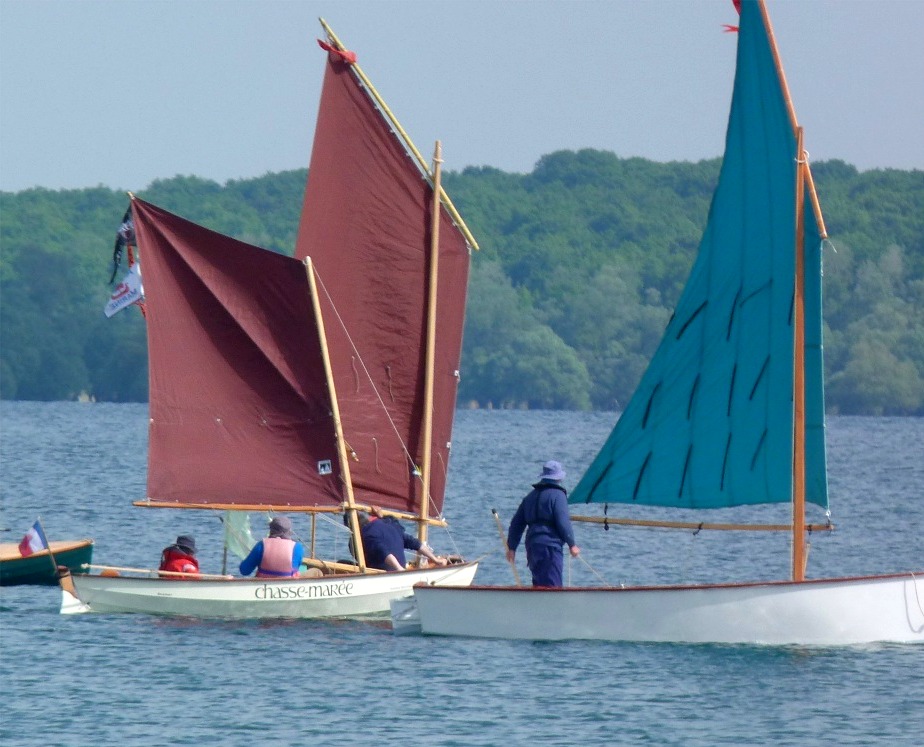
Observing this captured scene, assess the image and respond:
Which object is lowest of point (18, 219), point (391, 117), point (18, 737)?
point (18, 737)

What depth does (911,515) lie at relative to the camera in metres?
47.9

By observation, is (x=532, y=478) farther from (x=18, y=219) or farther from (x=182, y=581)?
(x=18, y=219)

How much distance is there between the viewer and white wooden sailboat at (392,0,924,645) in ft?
70.7

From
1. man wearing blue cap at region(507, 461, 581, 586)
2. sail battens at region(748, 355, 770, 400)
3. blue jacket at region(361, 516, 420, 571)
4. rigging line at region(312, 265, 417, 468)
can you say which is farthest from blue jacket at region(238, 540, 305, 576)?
sail battens at region(748, 355, 770, 400)

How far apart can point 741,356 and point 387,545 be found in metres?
5.28

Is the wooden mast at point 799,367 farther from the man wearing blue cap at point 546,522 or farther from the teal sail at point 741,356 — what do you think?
the man wearing blue cap at point 546,522

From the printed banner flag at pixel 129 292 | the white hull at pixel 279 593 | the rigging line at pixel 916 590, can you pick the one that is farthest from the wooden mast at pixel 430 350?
the rigging line at pixel 916 590

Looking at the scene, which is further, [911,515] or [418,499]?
[911,515]

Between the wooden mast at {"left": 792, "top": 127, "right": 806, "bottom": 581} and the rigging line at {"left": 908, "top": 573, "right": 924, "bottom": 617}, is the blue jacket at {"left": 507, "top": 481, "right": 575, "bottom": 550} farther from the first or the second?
the rigging line at {"left": 908, "top": 573, "right": 924, "bottom": 617}

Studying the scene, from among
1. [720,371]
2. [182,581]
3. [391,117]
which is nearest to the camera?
[720,371]

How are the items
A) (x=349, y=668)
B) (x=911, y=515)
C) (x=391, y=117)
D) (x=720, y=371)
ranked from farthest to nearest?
(x=911, y=515) → (x=391, y=117) → (x=720, y=371) → (x=349, y=668)

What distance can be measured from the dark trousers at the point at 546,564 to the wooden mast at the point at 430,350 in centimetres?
419

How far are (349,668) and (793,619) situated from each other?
4768 mm

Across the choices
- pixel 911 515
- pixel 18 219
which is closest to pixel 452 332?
pixel 911 515
